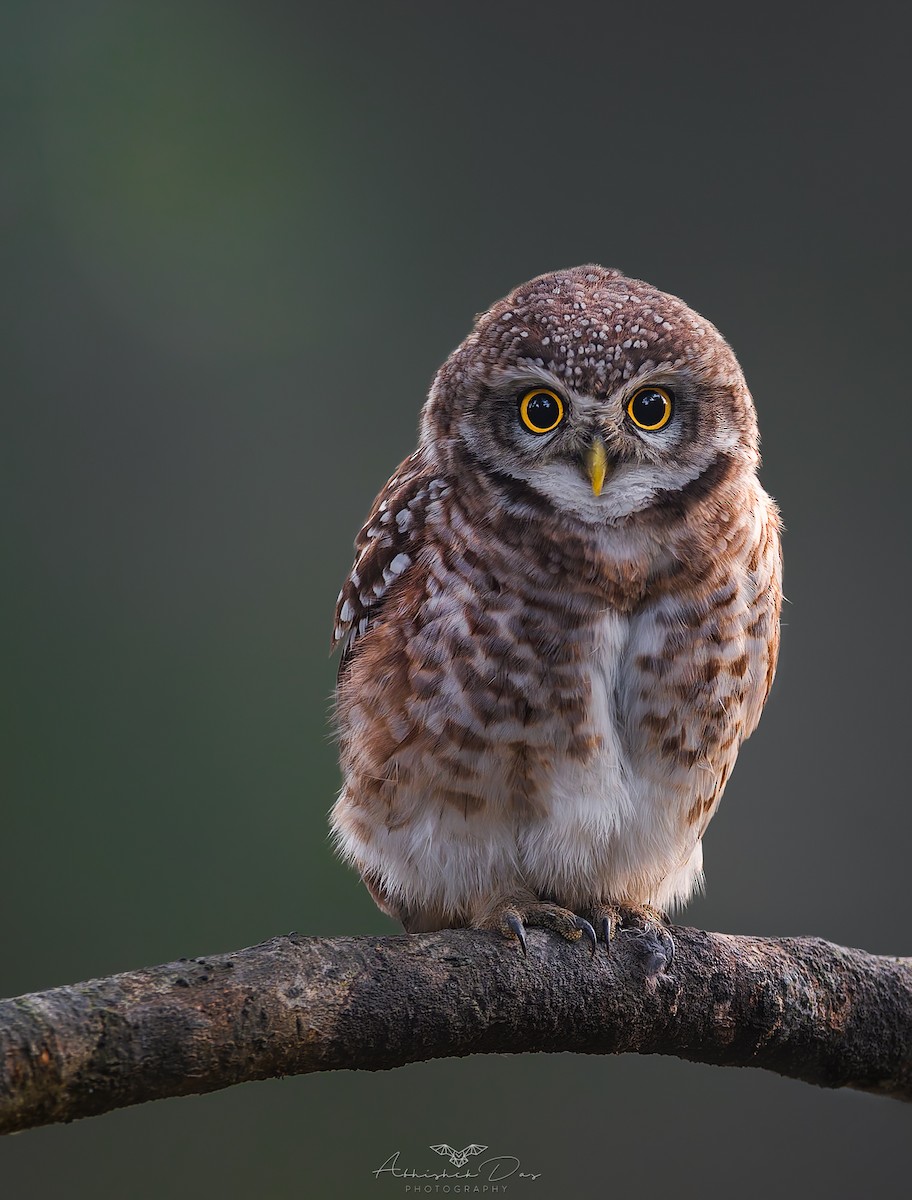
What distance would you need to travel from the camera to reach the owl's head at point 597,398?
1.70 m

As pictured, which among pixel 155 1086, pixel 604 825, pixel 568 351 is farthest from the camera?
pixel 604 825

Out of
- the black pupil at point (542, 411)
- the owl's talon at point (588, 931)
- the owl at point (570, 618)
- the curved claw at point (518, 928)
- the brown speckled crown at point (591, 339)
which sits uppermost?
the brown speckled crown at point (591, 339)

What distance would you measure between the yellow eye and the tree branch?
725 millimetres

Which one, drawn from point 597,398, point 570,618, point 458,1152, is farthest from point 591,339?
point 458,1152

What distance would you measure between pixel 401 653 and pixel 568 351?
0.52 meters

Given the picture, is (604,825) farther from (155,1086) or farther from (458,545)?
(155,1086)

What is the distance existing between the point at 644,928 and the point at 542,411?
2.55ft

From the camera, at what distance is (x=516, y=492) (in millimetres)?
1825

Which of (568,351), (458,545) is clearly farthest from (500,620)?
(568,351)

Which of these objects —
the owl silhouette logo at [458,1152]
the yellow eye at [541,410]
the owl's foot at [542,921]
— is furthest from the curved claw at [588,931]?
the owl silhouette logo at [458,1152]

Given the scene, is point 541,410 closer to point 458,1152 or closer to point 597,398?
point 597,398

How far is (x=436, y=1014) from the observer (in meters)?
1.41

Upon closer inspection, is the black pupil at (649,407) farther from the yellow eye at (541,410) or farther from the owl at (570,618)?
the yellow eye at (541,410)

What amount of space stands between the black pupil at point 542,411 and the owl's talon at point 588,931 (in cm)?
72
